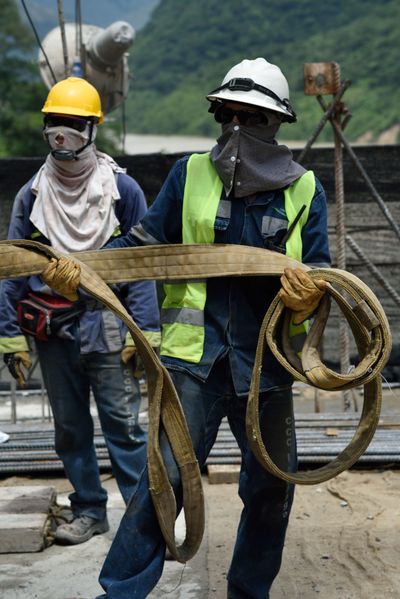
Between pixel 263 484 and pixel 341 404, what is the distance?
15.1ft

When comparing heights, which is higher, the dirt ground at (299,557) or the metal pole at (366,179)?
the metal pole at (366,179)

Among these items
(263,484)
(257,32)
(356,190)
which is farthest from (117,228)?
(257,32)

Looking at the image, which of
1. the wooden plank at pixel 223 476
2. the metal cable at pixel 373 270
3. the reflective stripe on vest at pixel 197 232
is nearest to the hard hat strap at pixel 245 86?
the reflective stripe on vest at pixel 197 232

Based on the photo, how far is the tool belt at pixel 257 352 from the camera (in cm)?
420

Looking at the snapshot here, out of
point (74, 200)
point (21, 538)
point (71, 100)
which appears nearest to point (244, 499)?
point (21, 538)

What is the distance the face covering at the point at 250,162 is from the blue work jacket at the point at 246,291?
0.06 metres

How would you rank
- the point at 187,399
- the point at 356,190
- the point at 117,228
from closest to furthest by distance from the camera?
the point at 187,399
the point at 117,228
the point at 356,190

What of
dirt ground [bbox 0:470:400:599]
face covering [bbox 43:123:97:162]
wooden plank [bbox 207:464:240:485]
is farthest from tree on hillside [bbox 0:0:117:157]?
face covering [bbox 43:123:97:162]

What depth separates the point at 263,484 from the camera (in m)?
4.45

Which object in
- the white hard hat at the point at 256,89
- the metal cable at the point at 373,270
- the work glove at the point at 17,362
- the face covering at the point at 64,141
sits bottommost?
the metal cable at the point at 373,270

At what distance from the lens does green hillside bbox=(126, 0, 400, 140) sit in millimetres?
46125

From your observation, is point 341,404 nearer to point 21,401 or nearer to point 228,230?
point 21,401

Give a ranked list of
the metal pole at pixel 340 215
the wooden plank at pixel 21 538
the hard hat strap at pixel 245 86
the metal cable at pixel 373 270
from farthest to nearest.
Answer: the metal cable at pixel 373 270 → the metal pole at pixel 340 215 → the wooden plank at pixel 21 538 → the hard hat strap at pixel 245 86

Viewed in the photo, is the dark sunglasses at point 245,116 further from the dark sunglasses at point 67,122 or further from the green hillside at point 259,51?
the green hillside at point 259,51
